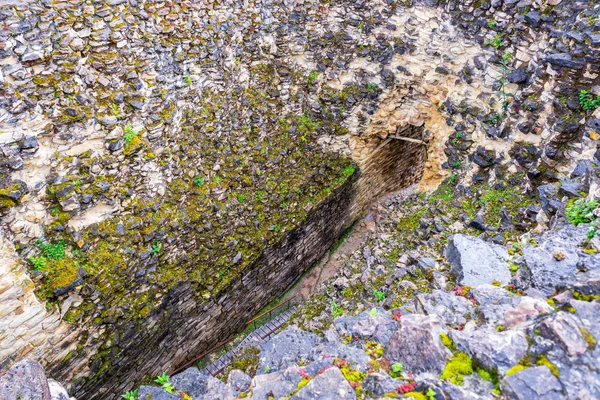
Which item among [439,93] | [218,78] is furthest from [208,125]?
[439,93]

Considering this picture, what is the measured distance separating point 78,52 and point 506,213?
741 cm

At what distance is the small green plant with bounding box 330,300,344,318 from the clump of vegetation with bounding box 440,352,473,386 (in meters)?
3.77

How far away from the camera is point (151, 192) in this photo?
23.9ft

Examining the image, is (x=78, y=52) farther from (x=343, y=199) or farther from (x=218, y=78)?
(x=343, y=199)

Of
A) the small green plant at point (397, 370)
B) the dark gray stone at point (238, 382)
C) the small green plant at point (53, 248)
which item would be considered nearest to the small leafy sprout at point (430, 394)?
the small green plant at point (397, 370)

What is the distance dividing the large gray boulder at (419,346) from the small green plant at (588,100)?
5.18 m

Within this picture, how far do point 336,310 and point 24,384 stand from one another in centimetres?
466

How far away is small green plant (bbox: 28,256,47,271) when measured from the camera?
5879 mm

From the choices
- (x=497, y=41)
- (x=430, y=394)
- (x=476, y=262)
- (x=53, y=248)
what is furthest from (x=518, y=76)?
(x=53, y=248)

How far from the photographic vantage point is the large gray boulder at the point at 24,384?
371 cm

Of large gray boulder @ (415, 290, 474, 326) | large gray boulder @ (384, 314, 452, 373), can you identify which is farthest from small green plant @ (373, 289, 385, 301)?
large gray boulder @ (384, 314, 452, 373)

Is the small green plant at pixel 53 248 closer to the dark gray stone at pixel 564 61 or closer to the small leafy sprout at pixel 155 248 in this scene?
the small leafy sprout at pixel 155 248

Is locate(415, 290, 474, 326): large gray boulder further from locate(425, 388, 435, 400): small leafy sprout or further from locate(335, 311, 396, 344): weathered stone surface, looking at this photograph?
locate(425, 388, 435, 400): small leafy sprout

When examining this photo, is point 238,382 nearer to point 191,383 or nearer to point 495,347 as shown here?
point 191,383
